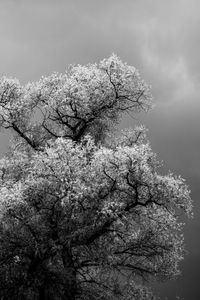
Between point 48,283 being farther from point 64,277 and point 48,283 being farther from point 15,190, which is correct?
point 15,190

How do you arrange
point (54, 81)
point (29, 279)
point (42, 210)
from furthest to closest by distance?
1. point (54, 81)
2. point (42, 210)
3. point (29, 279)

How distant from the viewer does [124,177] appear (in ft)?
102

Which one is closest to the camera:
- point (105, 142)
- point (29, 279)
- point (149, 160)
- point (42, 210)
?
point (29, 279)

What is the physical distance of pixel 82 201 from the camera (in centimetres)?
3030

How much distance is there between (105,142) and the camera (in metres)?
40.9

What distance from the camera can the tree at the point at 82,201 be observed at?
28.0 m

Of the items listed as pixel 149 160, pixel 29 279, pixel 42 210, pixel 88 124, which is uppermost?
pixel 88 124

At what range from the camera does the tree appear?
28.0 meters

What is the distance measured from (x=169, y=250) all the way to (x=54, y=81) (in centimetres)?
1329

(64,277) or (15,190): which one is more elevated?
(15,190)

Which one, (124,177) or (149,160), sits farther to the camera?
(149,160)

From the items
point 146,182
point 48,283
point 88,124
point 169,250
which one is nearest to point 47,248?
point 48,283

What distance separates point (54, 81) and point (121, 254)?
39.7 feet

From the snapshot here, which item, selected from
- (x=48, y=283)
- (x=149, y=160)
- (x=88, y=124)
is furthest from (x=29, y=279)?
(x=88, y=124)
